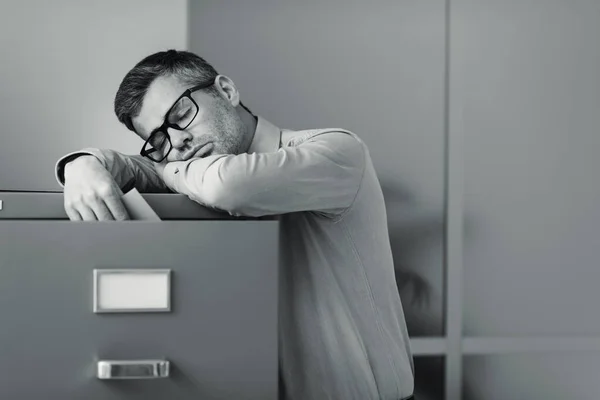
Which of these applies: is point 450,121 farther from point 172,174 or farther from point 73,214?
point 73,214

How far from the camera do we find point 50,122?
135cm

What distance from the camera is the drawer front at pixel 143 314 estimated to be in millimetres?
660

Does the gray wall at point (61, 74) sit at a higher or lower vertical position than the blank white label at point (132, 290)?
higher

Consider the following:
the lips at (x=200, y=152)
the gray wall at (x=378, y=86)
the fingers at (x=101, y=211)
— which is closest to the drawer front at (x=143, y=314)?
the fingers at (x=101, y=211)

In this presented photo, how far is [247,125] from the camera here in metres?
1.12

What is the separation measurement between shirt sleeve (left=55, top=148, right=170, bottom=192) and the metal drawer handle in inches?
14.5

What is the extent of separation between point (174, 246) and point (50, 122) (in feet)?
2.60

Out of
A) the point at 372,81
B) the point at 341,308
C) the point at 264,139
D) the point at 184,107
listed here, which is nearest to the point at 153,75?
the point at 184,107

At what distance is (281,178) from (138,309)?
0.80 ft

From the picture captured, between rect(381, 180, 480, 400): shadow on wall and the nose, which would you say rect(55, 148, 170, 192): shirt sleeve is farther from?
rect(381, 180, 480, 400): shadow on wall

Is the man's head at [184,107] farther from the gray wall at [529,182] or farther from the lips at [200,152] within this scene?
the gray wall at [529,182]

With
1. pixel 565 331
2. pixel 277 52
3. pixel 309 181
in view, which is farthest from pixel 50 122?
pixel 565 331

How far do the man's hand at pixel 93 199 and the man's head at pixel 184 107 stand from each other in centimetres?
21

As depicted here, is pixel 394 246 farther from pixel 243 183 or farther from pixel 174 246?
pixel 174 246
